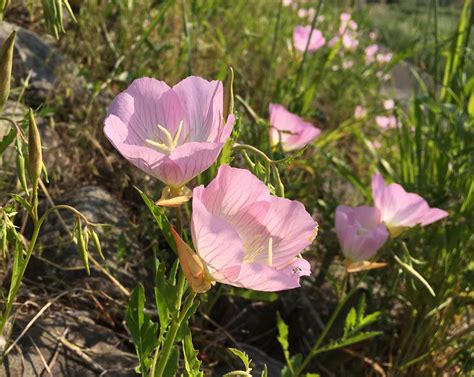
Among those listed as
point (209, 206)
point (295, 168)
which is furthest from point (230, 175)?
point (295, 168)

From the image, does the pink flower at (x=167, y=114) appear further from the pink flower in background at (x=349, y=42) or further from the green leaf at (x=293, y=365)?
the pink flower in background at (x=349, y=42)

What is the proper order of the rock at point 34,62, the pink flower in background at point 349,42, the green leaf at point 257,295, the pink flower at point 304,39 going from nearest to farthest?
1. the green leaf at point 257,295
2. the rock at point 34,62
3. the pink flower at point 304,39
4. the pink flower in background at point 349,42

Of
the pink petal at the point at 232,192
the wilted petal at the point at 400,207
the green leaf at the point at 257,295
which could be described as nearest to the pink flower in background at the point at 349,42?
the wilted petal at the point at 400,207

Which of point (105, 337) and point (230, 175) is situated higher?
point (230, 175)

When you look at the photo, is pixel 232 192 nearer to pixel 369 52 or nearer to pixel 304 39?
pixel 304 39

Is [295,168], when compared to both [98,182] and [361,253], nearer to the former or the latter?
[98,182]

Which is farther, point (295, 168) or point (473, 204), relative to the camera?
point (295, 168)
